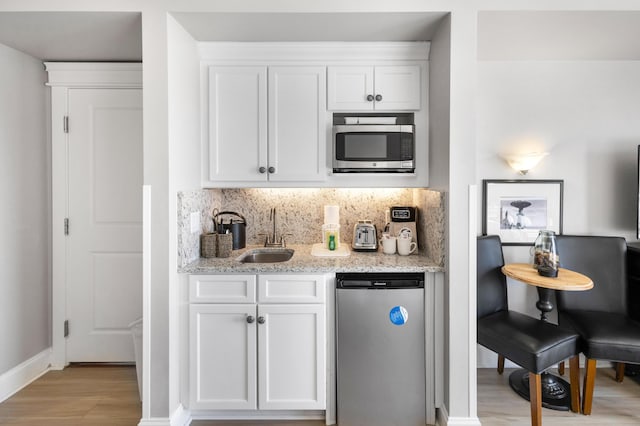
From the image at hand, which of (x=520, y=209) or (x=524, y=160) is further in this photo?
(x=520, y=209)

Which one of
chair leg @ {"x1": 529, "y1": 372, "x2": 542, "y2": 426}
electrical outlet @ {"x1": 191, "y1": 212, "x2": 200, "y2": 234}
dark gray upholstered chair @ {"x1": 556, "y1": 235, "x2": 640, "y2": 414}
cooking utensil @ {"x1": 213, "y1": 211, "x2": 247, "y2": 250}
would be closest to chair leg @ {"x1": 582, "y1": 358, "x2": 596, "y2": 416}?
dark gray upholstered chair @ {"x1": 556, "y1": 235, "x2": 640, "y2": 414}

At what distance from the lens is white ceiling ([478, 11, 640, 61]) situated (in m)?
2.00

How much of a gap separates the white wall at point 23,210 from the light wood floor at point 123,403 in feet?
1.01

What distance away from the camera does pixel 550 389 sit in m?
2.43

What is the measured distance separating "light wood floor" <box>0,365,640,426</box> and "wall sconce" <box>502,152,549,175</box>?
4.97 ft

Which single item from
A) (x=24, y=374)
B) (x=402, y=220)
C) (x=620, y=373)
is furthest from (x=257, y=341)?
(x=620, y=373)

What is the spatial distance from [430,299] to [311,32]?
171 centimetres

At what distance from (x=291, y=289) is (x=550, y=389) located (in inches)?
73.3

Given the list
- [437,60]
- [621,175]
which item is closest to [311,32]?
[437,60]

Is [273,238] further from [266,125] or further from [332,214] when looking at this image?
[266,125]

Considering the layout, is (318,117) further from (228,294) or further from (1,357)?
(1,357)

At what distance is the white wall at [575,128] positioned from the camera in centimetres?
275

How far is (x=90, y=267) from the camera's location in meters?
2.79

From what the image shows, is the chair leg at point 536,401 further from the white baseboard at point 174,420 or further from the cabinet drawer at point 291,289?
the white baseboard at point 174,420
